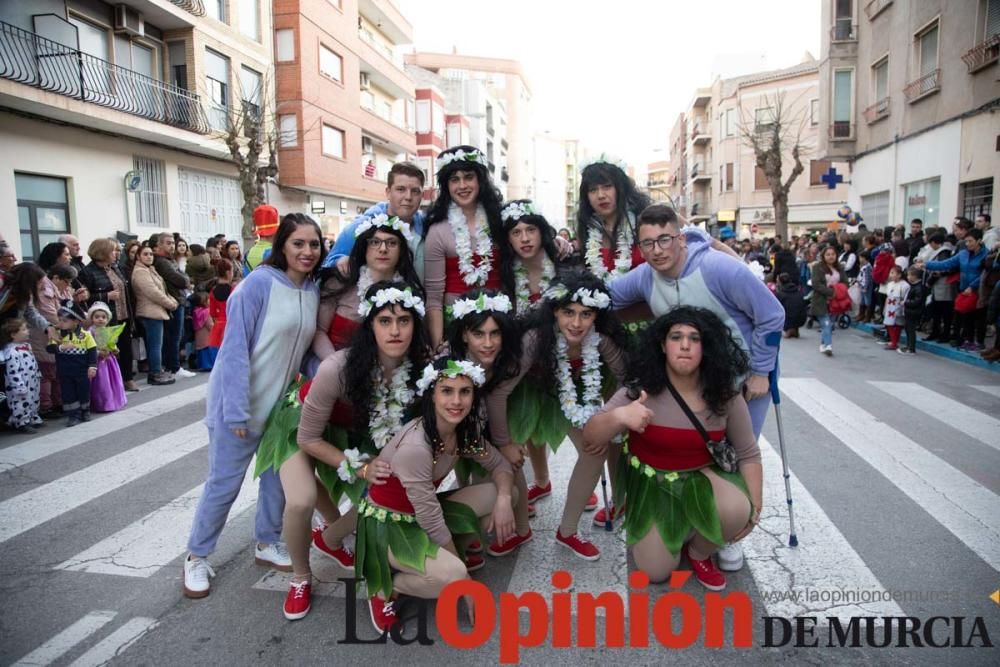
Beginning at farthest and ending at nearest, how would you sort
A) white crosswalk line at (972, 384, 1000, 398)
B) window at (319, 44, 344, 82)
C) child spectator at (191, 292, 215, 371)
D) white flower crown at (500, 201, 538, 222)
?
window at (319, 44, 344, 82) → child spectator at (191, 292, 215, 371) → white crosswalk line at (972, 384, 1000, 398) → white flower crown at (500, 201, 538, 222)

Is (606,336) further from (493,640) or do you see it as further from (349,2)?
(349,2)

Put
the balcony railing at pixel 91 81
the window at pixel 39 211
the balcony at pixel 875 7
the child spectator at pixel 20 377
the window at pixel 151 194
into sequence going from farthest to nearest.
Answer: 1. the balcony at pixel 875 7
2. the window at pixel 151 194
3. the window at pixel 39 211
4. the balcony railing at pixel 91 81
5. the child spectator at pixel 20 377

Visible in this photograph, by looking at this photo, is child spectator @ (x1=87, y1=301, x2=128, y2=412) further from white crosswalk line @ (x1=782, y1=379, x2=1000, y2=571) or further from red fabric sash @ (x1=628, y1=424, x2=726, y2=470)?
white crosswalk line @ (x1=782, y1=379, x2=1000, y2=571)

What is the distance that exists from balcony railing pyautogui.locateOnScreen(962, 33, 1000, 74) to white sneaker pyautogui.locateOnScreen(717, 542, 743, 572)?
1400cm

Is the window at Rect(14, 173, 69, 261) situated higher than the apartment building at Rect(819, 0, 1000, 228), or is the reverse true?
the apartment building at Rect(819, 0, 1000, 228)

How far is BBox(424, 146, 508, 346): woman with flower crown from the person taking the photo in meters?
4.32

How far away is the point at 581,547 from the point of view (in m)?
3.90

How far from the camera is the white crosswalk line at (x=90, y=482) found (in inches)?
183

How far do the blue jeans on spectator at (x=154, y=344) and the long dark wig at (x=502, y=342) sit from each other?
23.6 ft

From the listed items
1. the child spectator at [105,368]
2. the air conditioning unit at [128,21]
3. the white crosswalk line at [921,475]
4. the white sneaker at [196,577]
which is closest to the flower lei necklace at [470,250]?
the white sneaker at [196,577]

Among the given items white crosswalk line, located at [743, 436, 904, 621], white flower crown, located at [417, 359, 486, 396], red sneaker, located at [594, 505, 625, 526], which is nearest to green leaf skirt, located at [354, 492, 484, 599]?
white flower crown, located at [417, 359, 486, 396]

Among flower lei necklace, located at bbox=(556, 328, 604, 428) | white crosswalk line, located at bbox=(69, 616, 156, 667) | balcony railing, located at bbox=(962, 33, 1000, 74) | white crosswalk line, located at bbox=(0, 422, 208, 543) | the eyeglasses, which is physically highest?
balcony railing, located at bbox=(962, 33, 1000, 74)

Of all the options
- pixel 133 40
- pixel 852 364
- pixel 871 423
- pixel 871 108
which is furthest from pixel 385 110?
pixel 871 423

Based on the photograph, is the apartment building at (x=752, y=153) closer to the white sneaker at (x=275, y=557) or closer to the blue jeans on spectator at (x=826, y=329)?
the blue jeans on spectator at (x=826, y=329)
